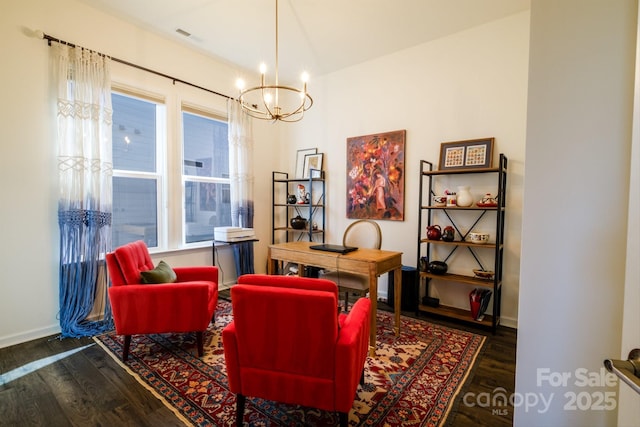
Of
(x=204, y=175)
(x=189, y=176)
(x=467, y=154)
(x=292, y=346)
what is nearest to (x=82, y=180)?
(x=189, y=176)

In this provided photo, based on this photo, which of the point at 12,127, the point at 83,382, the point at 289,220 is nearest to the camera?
the point at 83,382

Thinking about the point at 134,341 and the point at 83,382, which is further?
the point at 134,341

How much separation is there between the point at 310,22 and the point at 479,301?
133 inches

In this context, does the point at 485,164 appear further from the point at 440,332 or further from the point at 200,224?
the point at 200,224

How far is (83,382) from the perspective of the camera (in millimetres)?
1995

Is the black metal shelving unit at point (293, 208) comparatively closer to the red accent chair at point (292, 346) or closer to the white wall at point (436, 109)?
the white wall at point (436, 109)

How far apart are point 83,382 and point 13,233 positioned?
149 centimetres

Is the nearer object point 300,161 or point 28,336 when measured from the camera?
point 28,336

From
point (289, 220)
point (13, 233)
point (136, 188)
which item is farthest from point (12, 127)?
point (289, 220)

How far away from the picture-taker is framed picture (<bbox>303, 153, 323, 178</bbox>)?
4.41m

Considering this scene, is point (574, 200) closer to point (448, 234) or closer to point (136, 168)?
point (448, 234)

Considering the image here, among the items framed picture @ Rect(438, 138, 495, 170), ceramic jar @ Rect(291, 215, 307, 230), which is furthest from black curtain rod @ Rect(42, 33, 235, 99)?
framed picture @ Rect(438, 138, 495, 170)

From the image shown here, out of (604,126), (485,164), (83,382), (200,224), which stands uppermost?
(485,164)

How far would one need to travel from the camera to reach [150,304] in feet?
7.36
